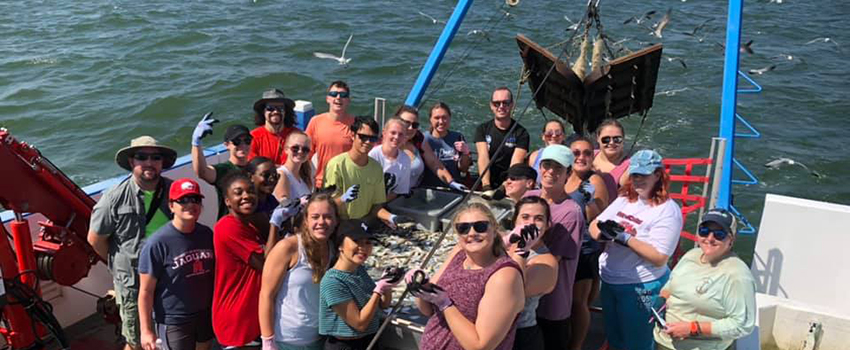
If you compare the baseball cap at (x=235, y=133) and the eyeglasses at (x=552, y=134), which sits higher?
the eyeglasses at (x=552, y=134)

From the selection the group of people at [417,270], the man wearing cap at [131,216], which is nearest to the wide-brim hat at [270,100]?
the group of people at [417,270]

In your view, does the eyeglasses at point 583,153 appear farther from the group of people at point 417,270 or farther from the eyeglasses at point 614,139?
the eyeglasses at point 614,139

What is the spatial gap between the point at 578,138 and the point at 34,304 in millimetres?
4131

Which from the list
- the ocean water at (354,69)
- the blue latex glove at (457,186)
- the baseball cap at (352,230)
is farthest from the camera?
the ocean water at (354,69)

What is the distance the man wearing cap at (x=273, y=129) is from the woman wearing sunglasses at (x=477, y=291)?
3.01m

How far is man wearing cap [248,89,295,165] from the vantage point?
627cm

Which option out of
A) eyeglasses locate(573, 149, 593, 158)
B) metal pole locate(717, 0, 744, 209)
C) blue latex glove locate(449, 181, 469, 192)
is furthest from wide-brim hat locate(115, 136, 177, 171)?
metal pole locate(717, 0, 744, 209)

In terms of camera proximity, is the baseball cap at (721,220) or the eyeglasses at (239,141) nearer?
the baseball cap at (721,220)

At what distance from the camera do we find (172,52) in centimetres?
2206

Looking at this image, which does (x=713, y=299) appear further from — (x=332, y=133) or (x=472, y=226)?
(x=332, y=133)

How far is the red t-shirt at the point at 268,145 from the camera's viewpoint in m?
6.27

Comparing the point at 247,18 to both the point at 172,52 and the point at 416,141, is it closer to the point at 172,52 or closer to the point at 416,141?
the point at 172,52

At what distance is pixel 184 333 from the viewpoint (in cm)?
462

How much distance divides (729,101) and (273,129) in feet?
14.3
